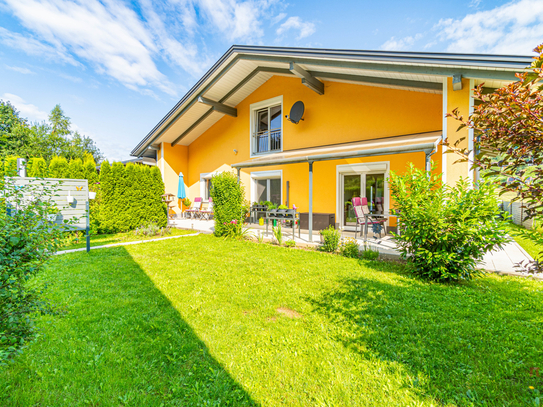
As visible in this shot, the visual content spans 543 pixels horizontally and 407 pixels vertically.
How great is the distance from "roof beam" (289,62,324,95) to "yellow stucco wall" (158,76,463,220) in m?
0.37

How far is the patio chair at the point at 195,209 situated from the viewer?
51.4 ft

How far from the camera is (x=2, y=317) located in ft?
5.97

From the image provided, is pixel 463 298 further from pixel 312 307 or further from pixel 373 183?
pixel 373 183

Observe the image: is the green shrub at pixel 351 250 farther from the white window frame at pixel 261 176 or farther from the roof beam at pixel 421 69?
the white window frame at pixel 261 176

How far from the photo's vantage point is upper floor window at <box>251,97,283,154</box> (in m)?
12.7

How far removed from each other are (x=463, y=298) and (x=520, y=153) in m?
3.30

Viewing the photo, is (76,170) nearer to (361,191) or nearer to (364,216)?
(364,216)

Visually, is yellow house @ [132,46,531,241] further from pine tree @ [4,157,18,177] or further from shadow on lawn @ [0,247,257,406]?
pine tree @ [4,157,18,177]

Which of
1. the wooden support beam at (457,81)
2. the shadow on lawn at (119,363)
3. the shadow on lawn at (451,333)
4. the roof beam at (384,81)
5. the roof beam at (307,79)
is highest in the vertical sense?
the roof beam at (307,79)

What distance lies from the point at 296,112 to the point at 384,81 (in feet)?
13.4

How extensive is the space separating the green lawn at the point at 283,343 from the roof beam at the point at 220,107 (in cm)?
1027

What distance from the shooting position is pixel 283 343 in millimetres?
2785

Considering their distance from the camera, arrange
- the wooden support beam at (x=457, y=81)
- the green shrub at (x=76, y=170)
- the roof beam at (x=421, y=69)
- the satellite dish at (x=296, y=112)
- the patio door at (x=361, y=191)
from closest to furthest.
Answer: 1. the roof beam at (x=421, y=69)
2. the wooden support beam at (x=457, y=81)
3. the patio door at (x=361, y=191)
4. the green shrub at (x=76, y=170)
5. the satellite dish at (x=296, y=112)

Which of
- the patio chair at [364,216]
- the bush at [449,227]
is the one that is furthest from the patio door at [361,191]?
the bush at [449,227]
